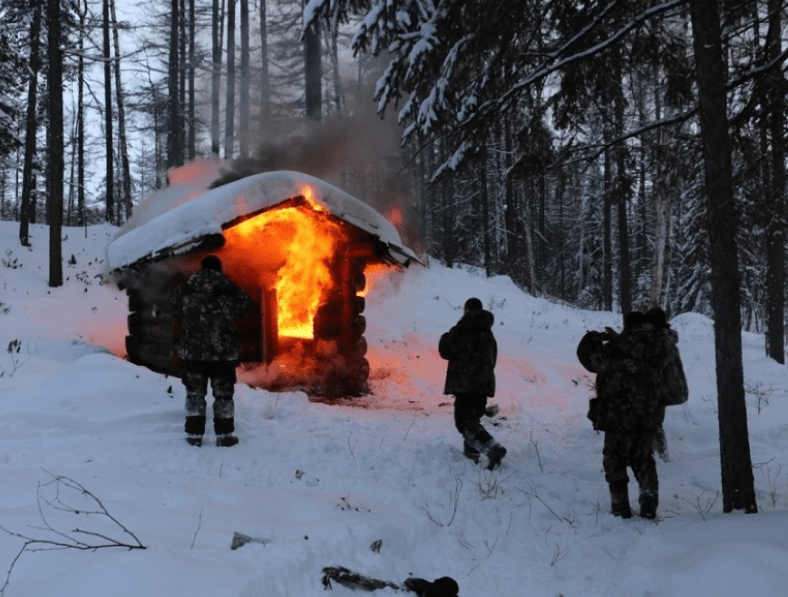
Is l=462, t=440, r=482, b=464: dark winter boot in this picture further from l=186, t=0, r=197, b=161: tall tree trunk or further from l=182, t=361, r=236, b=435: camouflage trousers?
l=186, t=0, r=197, b=161: tall tree trunk

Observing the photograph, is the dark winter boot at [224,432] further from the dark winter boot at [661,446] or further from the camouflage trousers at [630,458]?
the dark winter boot at [661,446]

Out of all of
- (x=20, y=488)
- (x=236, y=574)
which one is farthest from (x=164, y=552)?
(x=20, y=488)

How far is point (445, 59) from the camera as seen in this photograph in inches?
224

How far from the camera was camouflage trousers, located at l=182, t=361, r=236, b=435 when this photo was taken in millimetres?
6262

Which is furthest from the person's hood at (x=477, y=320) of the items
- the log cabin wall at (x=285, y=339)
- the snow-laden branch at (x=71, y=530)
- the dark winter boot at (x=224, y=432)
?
the log cabin wall at (x=285, y=339)

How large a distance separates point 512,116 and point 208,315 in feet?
13.2

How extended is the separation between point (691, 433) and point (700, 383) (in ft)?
12.6

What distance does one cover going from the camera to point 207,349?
21.0 ft

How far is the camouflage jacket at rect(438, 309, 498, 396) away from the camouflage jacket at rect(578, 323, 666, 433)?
156cm

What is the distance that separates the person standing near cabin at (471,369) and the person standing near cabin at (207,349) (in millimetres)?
2464

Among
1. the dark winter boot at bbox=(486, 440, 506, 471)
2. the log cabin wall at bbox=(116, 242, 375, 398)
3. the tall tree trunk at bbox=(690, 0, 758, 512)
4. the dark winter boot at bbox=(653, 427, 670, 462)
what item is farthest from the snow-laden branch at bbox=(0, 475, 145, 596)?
the log cabin wall at bbox=(116, 242, 375, 398)

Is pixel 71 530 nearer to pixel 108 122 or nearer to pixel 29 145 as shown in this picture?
pixel 29 145

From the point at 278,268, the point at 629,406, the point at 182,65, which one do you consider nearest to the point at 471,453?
the point at 629,406

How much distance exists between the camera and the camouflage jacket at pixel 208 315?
642 cm
